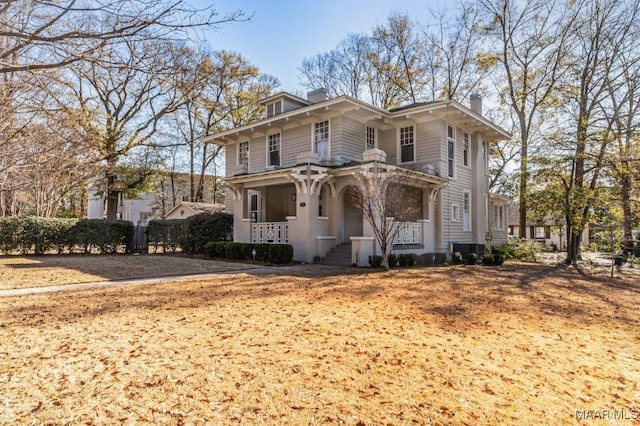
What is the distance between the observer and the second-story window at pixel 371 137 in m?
17.6

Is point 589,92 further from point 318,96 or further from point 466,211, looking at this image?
point 318,96

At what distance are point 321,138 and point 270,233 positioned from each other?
15.3 ft

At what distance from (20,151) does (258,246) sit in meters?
9.63

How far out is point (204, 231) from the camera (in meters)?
19.2

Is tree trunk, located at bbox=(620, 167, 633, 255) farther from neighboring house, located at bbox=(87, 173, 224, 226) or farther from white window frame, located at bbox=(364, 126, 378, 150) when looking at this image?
neighboring house, located at bbox=(87, 173, 224, 226)

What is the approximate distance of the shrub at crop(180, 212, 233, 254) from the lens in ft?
62.9

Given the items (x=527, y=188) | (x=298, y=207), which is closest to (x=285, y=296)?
(x=298, y=207)

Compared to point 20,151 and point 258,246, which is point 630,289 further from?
point 20,151

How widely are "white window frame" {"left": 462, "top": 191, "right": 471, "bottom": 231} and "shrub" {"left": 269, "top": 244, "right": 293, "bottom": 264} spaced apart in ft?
29.1

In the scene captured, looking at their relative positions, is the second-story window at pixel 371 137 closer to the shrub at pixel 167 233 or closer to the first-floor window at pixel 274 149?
the first-floor window at pixel 274 149

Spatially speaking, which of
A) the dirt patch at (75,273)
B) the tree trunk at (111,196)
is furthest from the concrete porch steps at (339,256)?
the tree trunk at (111,196)

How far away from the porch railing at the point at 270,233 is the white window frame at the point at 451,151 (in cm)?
775

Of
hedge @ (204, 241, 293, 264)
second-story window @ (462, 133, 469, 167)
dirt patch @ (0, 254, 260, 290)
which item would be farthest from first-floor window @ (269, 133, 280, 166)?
second-story window @ (462, 133, 469, 167)

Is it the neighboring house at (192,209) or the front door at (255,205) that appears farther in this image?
the neighboring house at (192,209)
